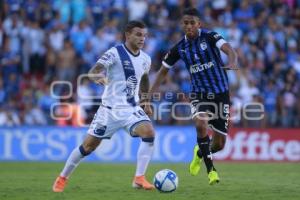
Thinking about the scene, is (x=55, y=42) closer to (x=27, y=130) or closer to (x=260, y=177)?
(x=27, y=130)

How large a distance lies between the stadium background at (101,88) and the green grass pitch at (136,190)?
124 inches

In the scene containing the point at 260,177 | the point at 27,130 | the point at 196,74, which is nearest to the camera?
the point at 196,74

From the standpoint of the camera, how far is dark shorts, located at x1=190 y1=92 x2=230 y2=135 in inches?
477

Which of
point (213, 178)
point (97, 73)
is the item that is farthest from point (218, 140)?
point (97, 73)

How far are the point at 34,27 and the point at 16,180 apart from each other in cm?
1011

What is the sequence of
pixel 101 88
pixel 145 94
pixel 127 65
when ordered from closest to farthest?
pixel 127 65, pixel 145 94, pixel 101 88

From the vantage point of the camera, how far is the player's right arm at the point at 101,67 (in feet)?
34.6

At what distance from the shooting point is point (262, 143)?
21.0 metres

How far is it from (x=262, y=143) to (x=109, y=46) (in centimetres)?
546

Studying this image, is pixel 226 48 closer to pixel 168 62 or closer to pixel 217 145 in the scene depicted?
pixel 168 62

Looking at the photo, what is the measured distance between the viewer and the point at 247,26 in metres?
23.6

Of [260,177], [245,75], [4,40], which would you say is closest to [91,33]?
[4,40]

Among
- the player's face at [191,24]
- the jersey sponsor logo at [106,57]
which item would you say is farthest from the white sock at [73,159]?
the player's face at [191,24]

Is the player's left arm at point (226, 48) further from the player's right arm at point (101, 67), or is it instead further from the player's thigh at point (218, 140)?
the player's right arm at point (101, 67)
